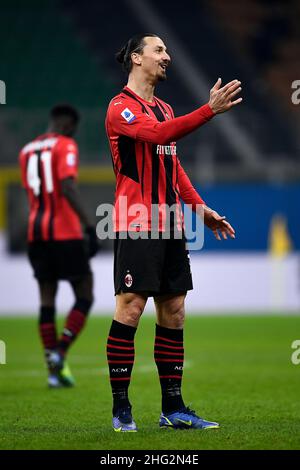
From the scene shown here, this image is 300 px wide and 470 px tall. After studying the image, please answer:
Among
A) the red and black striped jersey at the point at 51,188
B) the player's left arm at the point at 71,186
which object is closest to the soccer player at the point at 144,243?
the player's left arm at the point at 71,186

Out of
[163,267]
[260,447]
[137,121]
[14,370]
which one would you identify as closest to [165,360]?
[163,267]

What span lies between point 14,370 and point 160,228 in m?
3.80

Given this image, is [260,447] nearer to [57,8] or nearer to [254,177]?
[254,177]

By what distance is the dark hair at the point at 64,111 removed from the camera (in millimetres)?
7946

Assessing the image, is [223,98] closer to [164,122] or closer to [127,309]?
[164,122]

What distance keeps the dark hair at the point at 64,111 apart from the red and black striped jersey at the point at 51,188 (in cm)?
18

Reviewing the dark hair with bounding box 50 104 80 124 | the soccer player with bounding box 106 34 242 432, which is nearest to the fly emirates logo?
the soccer player with bounding box 106 34 242 432

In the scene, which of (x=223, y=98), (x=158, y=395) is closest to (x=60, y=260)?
(x=158, y=395)

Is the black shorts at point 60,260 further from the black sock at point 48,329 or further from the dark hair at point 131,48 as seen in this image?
the dark hair at point 131,48

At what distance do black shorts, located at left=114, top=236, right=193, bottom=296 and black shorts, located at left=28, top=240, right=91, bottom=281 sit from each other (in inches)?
109

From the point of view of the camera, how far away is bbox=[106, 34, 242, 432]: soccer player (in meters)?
4.94

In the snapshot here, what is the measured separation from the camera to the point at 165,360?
5.16m

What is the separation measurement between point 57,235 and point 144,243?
2928 mm

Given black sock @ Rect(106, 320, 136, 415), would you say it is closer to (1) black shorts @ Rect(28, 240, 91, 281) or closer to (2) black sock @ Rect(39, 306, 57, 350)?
(2) black sock @ Rect(39, 306, 57, 350)
